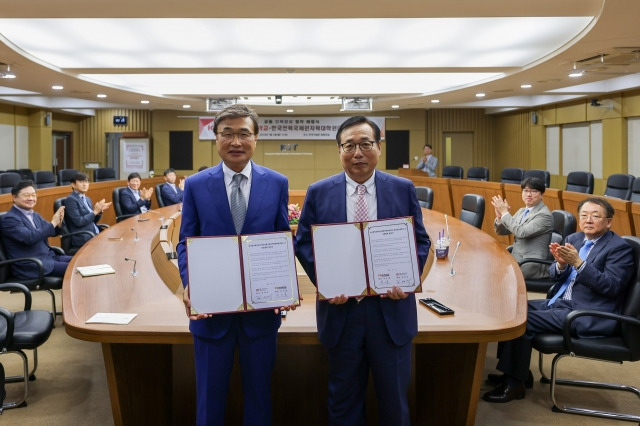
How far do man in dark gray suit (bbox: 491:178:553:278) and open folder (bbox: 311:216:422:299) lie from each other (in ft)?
9.61

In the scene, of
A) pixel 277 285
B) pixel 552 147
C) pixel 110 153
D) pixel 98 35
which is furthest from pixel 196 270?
pixel 110 153

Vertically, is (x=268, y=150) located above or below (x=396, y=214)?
above

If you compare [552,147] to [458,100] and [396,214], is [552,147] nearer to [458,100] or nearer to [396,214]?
[458,100]

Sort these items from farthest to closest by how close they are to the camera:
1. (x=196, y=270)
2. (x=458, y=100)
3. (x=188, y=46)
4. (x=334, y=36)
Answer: (x=458, y=100) → (x=188, y=46) → (x=334, y=36) → (x=196, y=270)

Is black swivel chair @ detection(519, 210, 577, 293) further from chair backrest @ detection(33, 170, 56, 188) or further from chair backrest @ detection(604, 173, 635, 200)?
chair backrest @ detection(33, 170, 56, 188)

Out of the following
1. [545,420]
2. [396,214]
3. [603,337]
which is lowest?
[545,420]

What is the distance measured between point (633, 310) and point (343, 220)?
1909 millimetres

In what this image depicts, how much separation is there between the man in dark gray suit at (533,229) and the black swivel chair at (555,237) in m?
0.07

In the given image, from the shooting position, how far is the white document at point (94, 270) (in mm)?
3338

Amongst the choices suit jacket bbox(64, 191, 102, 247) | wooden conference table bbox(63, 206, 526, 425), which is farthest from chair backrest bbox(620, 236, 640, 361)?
suit jacket bbox(64, 191, 102, 247)

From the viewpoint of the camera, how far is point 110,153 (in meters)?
15.1

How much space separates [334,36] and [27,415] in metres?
4.81

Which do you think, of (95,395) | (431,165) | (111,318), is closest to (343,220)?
(111,318)

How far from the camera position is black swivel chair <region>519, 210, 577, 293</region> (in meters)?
4.44
